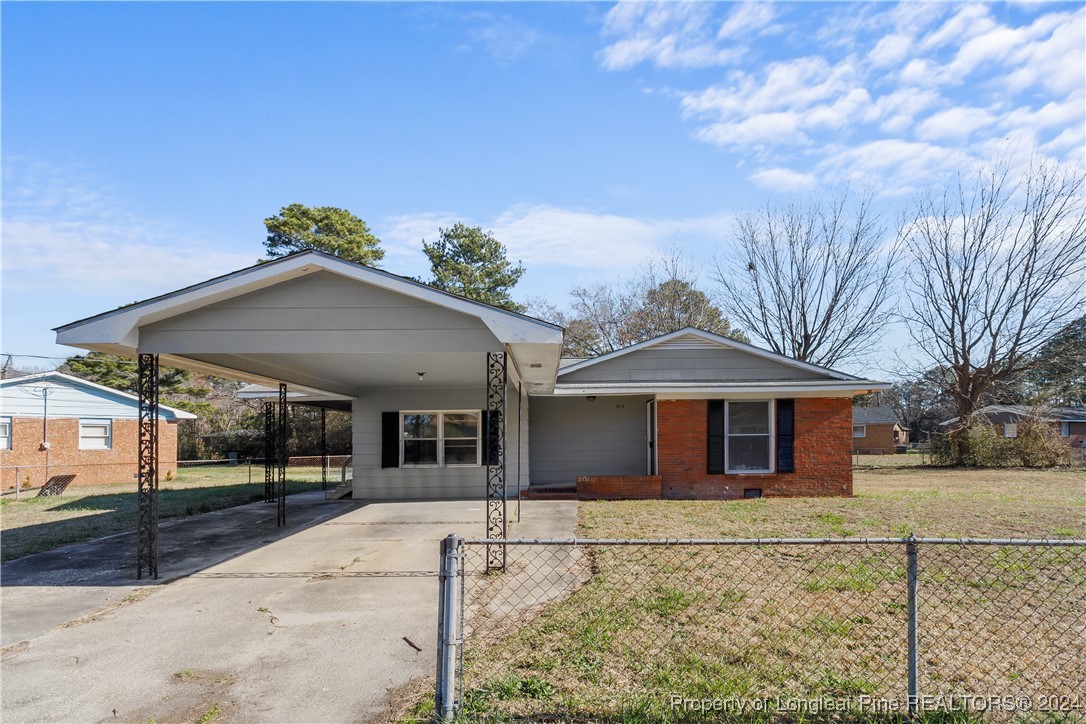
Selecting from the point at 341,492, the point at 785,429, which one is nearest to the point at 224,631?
the point at 341,492

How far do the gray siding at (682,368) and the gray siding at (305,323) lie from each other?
8263 mm

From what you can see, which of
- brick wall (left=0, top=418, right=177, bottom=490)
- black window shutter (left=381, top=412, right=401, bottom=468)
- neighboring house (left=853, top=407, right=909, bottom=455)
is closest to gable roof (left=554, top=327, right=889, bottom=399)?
black window shutter (left=381, top=412, right=401, bottom=468)

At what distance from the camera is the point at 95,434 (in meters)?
22.6

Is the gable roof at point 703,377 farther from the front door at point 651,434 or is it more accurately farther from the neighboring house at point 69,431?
the neighboring house at point 69,431

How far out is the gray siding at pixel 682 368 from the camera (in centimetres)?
1543

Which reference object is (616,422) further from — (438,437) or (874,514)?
(874,514)

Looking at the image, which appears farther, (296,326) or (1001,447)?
(1001,447)

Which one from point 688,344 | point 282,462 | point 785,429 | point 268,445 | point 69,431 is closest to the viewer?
point 282,462

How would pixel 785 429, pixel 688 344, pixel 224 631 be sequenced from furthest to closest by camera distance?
1. pixel 688 344
2. pixel 785 429
3. pixel 224 631

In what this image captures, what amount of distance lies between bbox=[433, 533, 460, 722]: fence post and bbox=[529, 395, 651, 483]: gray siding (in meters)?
12.6

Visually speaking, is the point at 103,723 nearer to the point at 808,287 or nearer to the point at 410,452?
the point at 410,452

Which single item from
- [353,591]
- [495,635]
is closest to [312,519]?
[353,591]

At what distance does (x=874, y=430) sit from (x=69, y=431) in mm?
41995

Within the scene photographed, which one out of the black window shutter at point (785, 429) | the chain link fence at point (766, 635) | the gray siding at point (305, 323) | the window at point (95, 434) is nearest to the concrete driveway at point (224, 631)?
the chain link fence at point (766, 635)
